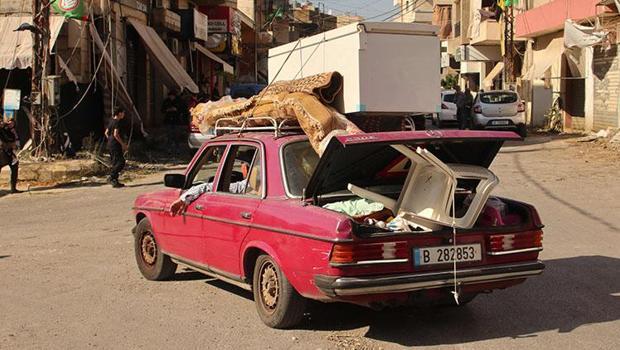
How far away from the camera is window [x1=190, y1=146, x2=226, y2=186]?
7.15m

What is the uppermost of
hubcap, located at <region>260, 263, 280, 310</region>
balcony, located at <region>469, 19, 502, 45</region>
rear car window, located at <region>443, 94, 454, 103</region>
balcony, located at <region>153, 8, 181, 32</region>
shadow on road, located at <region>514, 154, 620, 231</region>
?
balcony, located at <region>469, 19, 502, 45</region>

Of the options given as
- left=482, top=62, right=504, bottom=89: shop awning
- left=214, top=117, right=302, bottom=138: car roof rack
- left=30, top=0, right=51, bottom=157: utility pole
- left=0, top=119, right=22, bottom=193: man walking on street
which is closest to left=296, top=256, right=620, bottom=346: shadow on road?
left=214, top=117, right=302, bottom=138: car roof rack

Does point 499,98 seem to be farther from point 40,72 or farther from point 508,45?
point 40,72

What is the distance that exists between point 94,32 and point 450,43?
3602 cm

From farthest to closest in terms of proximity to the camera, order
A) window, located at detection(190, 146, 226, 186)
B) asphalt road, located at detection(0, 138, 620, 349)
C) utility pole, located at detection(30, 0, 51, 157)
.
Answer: utility pole, located at detection(30, 0, 51, 157)
window, located at detection(190, 146, 226, 186)
asphalt road, located at detection(0, 138, 620, 349)

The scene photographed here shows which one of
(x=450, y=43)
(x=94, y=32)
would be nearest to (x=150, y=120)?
(x=94, y=32)

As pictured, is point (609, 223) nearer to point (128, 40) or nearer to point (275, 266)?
point (275, 266)

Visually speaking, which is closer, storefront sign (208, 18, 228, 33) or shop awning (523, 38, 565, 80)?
shop awning (523, 38, 565, 80)

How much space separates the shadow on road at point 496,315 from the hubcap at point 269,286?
36cm

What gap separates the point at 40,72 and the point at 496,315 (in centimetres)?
1451

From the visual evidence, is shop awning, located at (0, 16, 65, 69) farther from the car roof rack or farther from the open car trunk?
the open car trunk

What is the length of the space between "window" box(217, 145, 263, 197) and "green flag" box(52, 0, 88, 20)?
1392 centimetres

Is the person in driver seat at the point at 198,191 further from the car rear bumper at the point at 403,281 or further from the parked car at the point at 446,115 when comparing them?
the parked car at the point at 446,115

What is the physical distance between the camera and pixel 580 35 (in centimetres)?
2416
